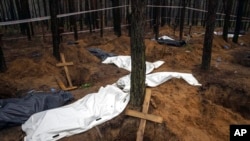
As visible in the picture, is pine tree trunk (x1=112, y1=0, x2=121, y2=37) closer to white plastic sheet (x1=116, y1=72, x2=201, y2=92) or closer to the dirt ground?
the dirt ground

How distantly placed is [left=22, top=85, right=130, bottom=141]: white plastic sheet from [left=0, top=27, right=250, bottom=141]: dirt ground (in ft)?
0.57

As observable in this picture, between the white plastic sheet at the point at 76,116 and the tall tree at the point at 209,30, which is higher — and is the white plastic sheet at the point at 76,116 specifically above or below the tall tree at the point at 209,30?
below

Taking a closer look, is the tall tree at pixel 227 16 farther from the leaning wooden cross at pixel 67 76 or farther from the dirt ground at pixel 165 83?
the leaning wooden cross at pixel 67 76

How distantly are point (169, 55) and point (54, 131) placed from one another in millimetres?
5760

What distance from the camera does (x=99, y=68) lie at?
782 centimetres

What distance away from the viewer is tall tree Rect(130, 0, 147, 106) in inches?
164

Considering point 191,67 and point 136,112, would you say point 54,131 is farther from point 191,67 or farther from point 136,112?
point 191,67

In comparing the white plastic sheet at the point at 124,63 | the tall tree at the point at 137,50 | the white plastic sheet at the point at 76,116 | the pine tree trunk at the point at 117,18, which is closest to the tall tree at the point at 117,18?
the pine tree trunk at the point at 117,18

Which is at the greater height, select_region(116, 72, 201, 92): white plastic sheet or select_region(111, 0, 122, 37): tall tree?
select_region(111, 0, 122, 37): tall tree

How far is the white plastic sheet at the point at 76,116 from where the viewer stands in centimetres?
448

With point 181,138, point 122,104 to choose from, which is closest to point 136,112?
point 122,104

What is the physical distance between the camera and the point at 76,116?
15.9ft

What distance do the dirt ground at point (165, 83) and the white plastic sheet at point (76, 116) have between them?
17cm

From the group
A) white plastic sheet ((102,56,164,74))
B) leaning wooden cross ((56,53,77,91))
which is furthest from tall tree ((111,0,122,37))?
leaning wooden cross ((56,53,77,91))
